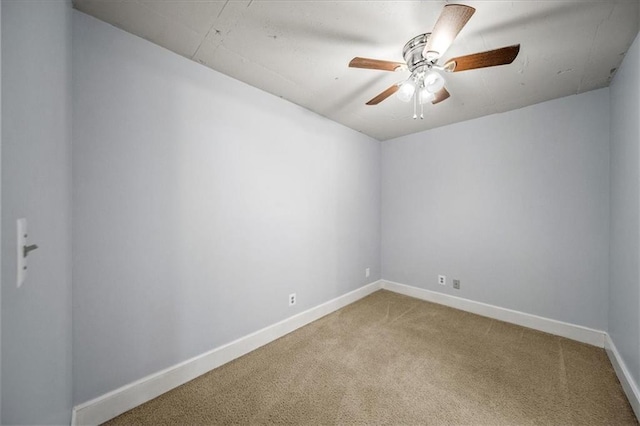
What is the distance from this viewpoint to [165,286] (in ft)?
5.40

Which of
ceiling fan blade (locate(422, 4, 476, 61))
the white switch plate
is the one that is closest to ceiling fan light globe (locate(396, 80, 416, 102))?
ceiling fan blade (locate(422, 4, 476, 61))

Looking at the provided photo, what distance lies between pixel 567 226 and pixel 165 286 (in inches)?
143

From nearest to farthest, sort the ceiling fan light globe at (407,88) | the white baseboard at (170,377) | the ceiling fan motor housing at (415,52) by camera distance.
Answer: the white baseboard at (170,377) → the ceiling fan motor housing at (415,52) → the ceiling fan light globe at (407,88)

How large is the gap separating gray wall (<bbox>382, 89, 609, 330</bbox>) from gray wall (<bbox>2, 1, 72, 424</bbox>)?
136 inches

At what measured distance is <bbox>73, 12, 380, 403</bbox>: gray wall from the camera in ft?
4.52

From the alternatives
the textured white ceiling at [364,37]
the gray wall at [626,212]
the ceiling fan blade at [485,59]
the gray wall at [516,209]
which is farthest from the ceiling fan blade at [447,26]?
the gray wall at [516,209]

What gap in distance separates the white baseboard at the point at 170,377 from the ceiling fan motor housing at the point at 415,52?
2.45 metres

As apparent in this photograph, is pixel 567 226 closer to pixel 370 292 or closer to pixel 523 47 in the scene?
pixel 523 47

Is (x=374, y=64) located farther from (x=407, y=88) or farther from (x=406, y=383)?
(x=406, y=383)

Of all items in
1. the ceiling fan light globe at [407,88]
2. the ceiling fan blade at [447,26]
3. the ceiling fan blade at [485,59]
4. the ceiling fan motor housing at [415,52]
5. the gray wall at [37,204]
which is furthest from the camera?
the ceiling fan light globe at [407,88]

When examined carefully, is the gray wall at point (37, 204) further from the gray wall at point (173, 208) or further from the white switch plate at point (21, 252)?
the gray wall at point (173, 208)

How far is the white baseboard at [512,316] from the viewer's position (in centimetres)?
220

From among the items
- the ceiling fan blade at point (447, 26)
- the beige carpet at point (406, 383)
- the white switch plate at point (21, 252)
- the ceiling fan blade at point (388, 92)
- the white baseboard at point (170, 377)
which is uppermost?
the ceiling fan blade at point (388, 92)

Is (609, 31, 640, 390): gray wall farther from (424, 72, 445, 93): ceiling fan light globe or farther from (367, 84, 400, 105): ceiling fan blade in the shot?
(367, 84, 400, 105): ceiling fan blade
